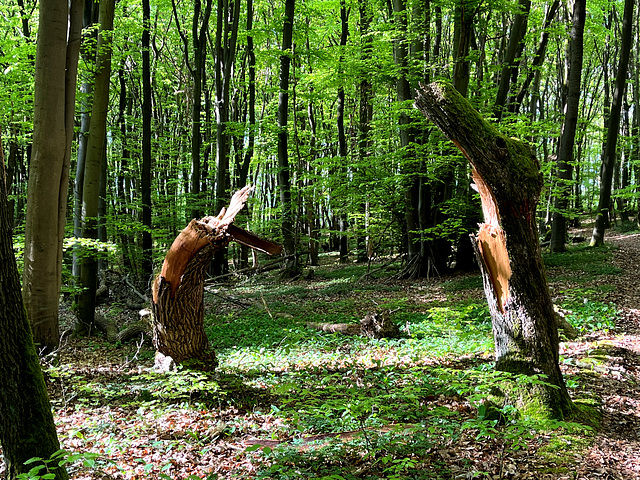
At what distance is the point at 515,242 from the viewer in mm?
3756

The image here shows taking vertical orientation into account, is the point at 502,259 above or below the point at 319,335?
A: above

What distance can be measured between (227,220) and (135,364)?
3254 millimetres

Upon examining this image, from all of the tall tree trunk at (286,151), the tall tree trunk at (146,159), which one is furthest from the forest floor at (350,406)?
the tall tree trunk at (286,151)

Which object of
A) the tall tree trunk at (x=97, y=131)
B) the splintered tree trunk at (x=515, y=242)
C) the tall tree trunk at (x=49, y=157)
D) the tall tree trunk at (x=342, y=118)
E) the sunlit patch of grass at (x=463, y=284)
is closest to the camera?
the splintered tree trunk at (x=515, y=242)

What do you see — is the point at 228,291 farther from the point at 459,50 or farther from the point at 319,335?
the point at 459,50

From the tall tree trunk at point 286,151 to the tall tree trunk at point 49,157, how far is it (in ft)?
27.3

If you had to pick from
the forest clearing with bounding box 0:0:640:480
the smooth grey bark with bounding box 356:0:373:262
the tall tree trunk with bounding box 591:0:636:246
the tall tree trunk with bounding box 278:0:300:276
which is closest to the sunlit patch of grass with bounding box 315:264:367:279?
the smooth grey bark with bounding box 356:0:373:262

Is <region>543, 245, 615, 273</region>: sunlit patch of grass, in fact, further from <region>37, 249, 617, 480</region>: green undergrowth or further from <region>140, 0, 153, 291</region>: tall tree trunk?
<region>140, 0, 153, 291</region>: tall tree trunk

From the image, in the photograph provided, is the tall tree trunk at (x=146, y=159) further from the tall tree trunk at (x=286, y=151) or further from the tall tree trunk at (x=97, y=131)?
the tall tree trunk at (x=97, y=131)

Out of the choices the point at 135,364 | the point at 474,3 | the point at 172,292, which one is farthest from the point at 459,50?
the point at 135,364

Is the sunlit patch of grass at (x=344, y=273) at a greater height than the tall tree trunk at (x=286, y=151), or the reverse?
the tall tree trunk at (x=286, y=151)

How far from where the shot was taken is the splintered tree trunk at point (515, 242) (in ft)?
12.1

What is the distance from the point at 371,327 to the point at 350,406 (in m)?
4.31

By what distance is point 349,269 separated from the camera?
16578mm
